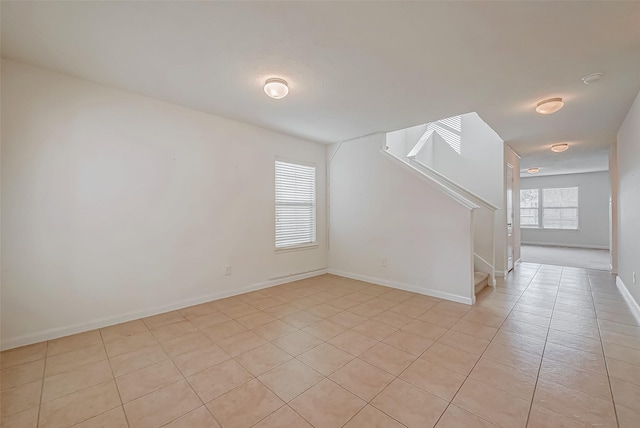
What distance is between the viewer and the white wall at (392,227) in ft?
11.7

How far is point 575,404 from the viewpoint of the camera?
1.62 m

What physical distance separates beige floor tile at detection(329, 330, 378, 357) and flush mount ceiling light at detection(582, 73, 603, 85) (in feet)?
10.7

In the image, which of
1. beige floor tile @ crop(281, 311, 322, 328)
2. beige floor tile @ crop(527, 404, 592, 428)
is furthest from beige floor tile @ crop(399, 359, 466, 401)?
beige floor tile @ crop(281, 311, 322, 328)

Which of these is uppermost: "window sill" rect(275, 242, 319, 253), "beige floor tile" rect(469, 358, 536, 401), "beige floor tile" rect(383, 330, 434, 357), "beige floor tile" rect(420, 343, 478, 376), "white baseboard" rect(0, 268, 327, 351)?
"window sill" rect(275, 242, 319, 253)

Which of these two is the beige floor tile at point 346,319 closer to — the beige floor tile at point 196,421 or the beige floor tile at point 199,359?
the beige floor tile at point 199,359

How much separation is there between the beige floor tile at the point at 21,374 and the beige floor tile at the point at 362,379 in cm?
220

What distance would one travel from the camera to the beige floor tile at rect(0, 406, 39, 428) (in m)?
1.49

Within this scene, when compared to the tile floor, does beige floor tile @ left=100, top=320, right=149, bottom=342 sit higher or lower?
higher

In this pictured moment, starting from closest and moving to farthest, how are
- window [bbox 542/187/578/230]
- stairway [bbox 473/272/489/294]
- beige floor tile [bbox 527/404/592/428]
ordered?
beige floor tile [bbox 527/404/592/428], stairway [bbox 473/272/489/294], window [bbox 542/187/578/230]

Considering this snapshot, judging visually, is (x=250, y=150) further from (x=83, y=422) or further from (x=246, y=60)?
(x=83, y=422)

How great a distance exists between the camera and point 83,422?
1509 millimetres

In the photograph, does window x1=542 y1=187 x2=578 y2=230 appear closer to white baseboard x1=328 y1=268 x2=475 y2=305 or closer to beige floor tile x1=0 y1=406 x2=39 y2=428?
white baseboard x1=328 y1=268 x2=475 y2=305

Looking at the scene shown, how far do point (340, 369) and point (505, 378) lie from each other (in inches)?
46.8

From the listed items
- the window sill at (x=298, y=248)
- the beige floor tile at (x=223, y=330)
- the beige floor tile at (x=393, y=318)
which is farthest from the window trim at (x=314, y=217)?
the beige floor tile at (x=393, y=318)
